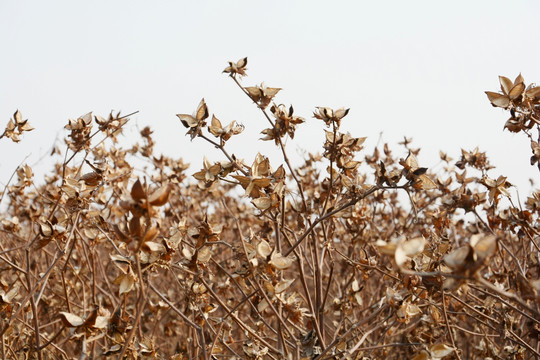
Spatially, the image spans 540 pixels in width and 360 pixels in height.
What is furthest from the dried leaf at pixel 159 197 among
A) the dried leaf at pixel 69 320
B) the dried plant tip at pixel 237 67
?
the dried plant tip at pixel 237 67

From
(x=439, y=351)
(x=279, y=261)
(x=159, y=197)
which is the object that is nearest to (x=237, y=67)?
(x=279, y=261)

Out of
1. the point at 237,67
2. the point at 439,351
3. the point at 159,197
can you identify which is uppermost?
the point at 237,67

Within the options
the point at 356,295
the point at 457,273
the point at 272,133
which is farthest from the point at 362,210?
the point at 457,273

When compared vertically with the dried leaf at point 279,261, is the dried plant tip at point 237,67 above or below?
above

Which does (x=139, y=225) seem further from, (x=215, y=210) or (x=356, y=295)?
(x=215, y=210)

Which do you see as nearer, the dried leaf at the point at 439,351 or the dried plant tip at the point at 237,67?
the dried leaf at the point at 439,351

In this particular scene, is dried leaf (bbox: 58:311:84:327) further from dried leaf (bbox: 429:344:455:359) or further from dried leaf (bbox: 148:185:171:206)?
dried leaf (bbox: 429:344:455:359)

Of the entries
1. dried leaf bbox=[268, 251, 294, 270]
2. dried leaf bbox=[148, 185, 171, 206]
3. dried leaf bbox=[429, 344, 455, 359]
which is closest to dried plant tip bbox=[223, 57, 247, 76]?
dried leaf bbox=[268, 251, 294, 270]

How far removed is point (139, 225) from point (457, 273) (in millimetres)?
524

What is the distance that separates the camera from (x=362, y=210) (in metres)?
1.98

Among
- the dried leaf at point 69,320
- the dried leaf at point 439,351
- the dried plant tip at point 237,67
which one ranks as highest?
the dried plant tip at point 237,67

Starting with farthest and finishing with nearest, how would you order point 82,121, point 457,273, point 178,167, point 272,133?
point 178,167
point 82,121
point 272,133
point 457,273

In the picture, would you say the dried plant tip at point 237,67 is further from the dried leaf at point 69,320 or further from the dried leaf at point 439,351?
the dried leaf at point 439,351

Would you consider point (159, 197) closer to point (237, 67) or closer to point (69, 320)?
point (69, 320)
